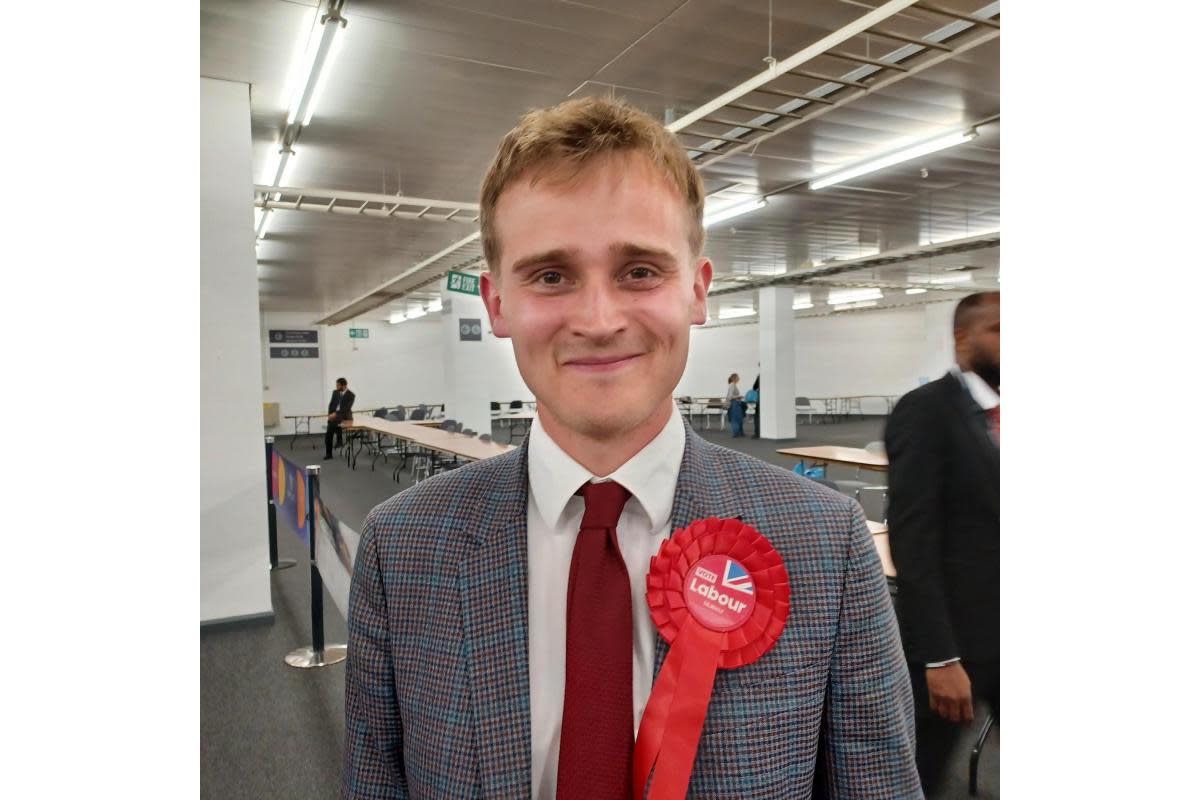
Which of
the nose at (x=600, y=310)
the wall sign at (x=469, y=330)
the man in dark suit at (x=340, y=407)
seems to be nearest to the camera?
the nose at (x=600, y=310)

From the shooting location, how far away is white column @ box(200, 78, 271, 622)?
13.4 ft

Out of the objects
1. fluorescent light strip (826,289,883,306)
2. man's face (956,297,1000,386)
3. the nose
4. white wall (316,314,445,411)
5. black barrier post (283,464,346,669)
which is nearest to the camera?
the nose

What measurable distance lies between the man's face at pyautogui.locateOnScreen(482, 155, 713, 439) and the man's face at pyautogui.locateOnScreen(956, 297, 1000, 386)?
923mm

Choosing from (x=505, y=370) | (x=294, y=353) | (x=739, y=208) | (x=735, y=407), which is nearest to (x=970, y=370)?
(x=739, y=208)

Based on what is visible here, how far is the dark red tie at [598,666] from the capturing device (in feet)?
2.59

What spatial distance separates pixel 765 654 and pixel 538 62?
4.44m

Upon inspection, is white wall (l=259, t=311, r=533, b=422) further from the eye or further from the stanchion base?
the eye

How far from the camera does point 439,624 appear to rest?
0.84m

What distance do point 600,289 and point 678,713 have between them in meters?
0.46

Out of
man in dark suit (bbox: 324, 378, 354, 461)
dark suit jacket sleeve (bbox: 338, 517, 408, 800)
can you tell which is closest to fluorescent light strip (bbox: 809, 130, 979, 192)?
dark suit jacket sleeve (bbox: 338, 517, 408, 800)

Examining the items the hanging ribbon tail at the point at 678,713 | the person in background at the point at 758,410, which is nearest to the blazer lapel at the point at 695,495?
the hanging ribbon tail at the point at 678,713

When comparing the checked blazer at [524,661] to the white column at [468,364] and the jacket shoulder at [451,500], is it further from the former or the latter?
the white column at [468,364]
